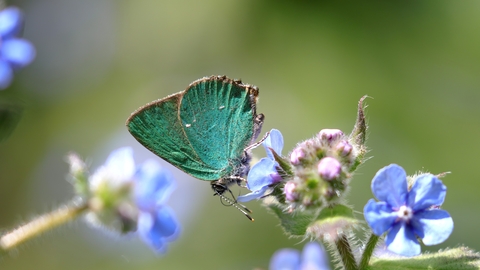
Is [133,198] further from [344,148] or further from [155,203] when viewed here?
[344,148]

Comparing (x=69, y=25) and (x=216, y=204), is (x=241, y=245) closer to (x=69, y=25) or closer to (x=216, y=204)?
(x=216, y=204)

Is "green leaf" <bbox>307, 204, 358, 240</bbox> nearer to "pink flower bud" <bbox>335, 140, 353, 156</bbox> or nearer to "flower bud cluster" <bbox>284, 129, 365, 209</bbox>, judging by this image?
"flower bud cluster" <bbox>284, 129, 365, 209</bbox>

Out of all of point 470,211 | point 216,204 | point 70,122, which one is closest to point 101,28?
point 70,122

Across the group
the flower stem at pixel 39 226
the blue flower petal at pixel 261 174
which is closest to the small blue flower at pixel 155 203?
the flower stem at pixel 39 226

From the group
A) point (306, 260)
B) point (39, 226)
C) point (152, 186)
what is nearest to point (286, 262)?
point (306, 260)

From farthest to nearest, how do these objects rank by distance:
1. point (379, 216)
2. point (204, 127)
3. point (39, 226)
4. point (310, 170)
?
point (204, 127), point (39, 226), point (310, 170), point (379, 216)

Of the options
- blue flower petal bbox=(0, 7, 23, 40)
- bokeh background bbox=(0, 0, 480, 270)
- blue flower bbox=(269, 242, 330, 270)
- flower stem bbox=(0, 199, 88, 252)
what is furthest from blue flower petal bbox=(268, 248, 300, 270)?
bokeh background bbox=(0, 0, 480, 270)

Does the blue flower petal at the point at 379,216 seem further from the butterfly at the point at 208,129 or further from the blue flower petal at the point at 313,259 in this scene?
the butterfly at the point at 208,129
